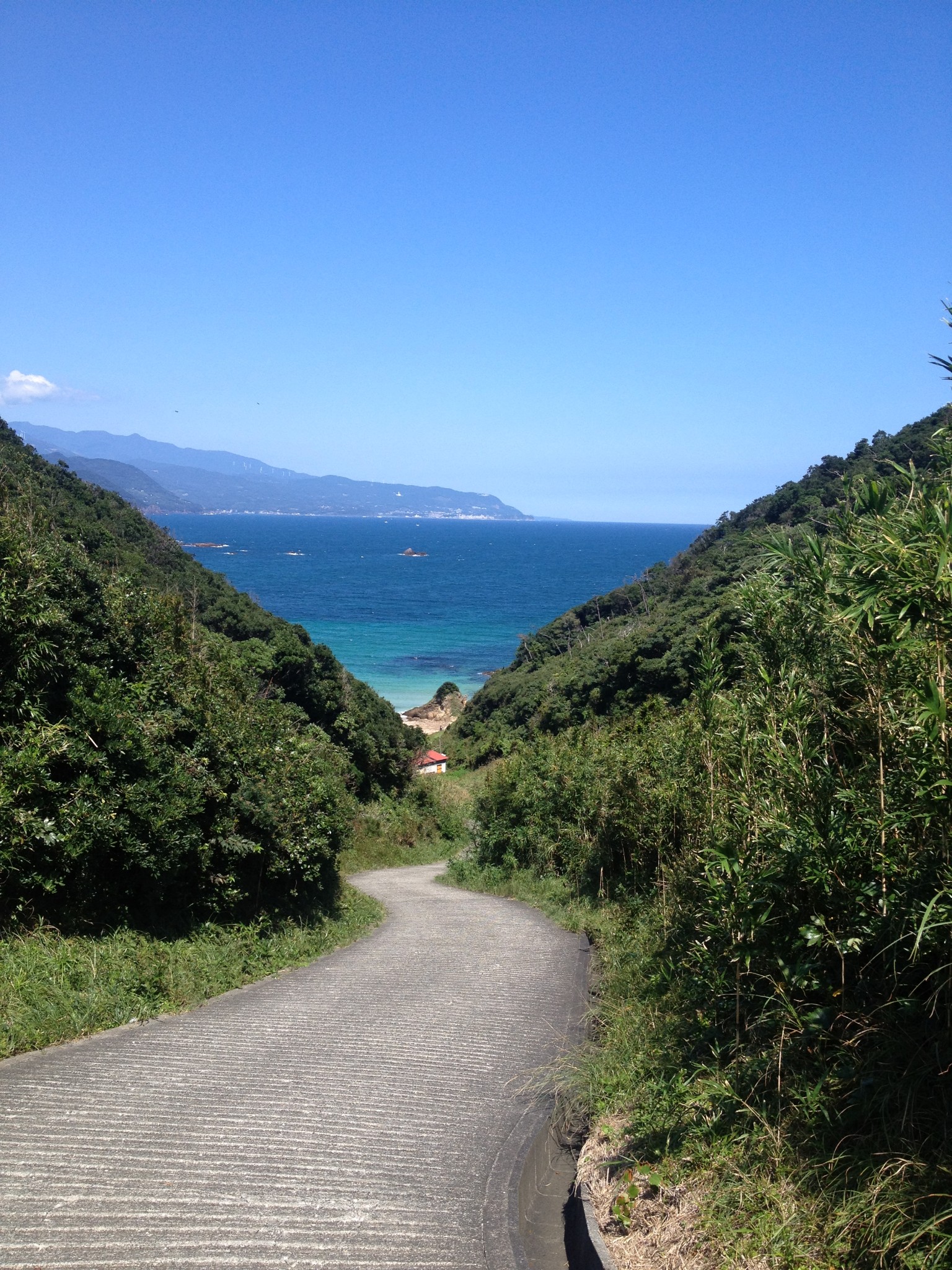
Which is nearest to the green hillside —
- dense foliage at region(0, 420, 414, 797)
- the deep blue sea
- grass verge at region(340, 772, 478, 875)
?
grass verge at region(340, 772, 478, 875)

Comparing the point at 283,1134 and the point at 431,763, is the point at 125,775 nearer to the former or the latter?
the point at 283,1134

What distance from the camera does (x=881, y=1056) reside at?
382 cm

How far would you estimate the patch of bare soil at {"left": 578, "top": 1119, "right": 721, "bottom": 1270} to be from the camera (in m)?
3.55

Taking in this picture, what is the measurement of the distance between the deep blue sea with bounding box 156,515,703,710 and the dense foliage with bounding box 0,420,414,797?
21300 millimetres

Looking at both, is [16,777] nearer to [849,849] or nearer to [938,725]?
[849,849]

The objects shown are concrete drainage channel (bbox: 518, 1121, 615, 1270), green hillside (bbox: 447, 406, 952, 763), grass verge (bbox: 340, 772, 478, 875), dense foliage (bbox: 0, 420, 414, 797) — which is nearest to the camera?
concrete drainage channel (bbox: 518, 1121, 615, 1270)

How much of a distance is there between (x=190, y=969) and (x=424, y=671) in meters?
62.2

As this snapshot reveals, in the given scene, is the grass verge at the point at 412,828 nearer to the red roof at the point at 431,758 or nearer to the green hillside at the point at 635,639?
the green hillside at the point at 635,639

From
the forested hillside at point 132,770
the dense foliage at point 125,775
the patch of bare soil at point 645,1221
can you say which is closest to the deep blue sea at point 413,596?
the forested hillside at point 132,770

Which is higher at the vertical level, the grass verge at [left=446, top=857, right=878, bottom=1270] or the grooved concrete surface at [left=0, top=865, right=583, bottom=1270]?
the grass verge at [left=446, top=857, right=878, bottom=1270]

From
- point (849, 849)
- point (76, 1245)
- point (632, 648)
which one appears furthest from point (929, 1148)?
point (632, 648)

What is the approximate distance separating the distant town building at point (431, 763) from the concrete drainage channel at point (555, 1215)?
111 feet

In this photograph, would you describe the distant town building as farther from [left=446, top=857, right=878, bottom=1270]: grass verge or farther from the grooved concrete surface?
[left=446, top=857, right=878, bottom=1270]: grass verge

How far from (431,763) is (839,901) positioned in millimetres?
36521
